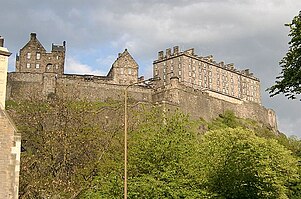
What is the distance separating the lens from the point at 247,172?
49312 mm

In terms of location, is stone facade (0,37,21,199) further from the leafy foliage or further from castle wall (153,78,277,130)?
castle wall (153,78,277,130)

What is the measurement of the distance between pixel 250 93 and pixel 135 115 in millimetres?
114575

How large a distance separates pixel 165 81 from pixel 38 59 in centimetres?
3702

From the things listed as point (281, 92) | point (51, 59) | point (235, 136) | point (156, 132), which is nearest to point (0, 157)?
point (281, 92)

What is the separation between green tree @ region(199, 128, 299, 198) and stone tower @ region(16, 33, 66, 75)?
62.5 m

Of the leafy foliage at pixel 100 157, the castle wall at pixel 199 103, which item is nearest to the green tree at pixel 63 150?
the leafy foliage at pixel 100 157

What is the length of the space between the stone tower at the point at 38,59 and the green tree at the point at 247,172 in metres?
62.5

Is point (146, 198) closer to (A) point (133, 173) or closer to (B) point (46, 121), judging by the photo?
(A) point (133, 173)

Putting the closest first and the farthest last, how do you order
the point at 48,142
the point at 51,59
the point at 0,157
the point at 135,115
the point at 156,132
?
the point at 0,157 → the point at 48,142 → the point at 156,132 → the point at 135,115 → the point at 51,59

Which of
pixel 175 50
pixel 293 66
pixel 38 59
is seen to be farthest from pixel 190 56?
pixel 293 66

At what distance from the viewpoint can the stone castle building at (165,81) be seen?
98.2 m

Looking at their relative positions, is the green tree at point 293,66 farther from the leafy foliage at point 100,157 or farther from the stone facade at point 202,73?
the stone facade at point 202,73

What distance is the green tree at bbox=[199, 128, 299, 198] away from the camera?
159ft

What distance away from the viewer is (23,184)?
109ft
